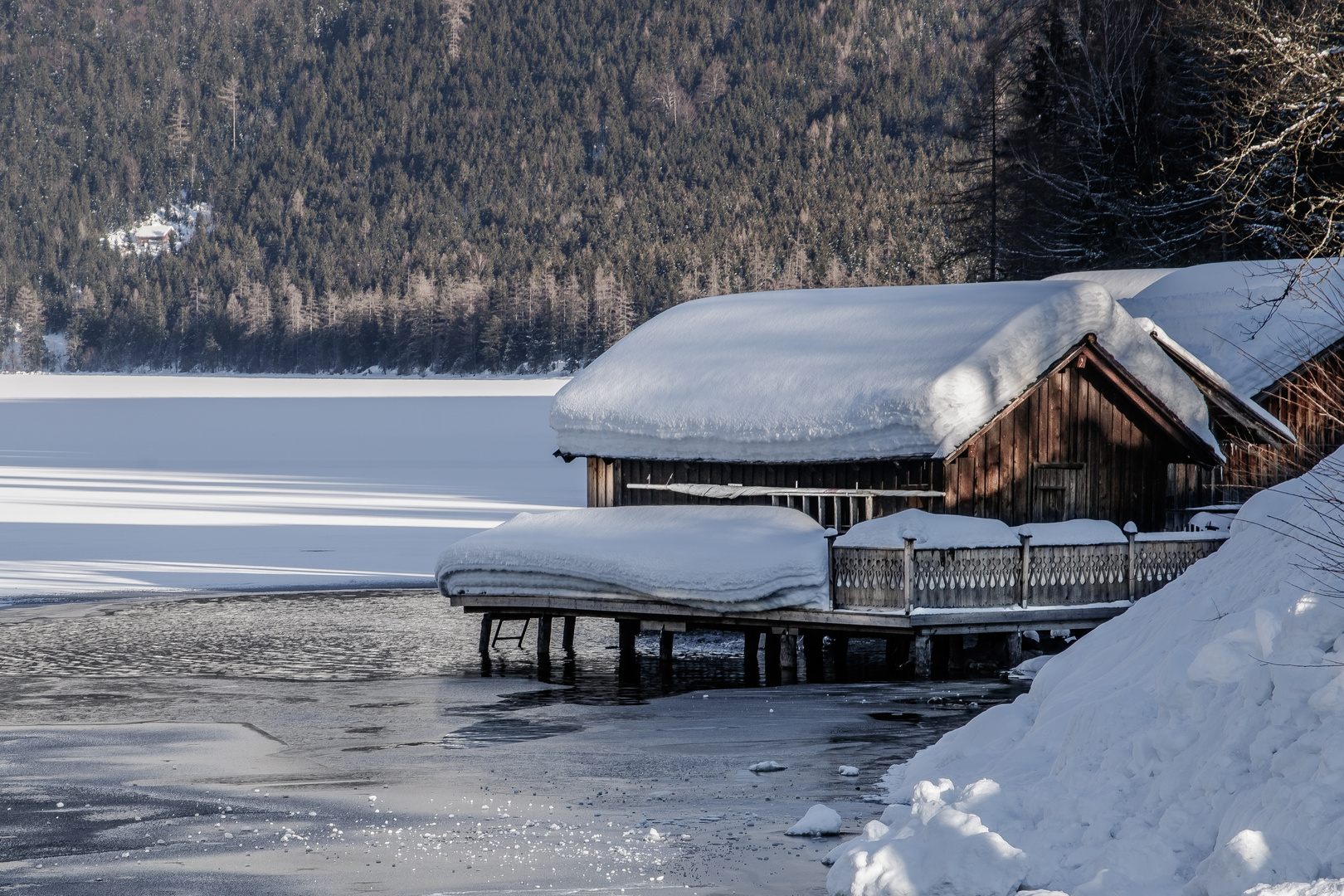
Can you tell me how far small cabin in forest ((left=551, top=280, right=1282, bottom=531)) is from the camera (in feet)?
82.3

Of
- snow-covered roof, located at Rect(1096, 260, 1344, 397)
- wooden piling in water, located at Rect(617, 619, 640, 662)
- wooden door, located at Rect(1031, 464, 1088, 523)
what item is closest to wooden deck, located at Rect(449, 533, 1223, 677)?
wooden piling in water, located at Rect(617, 619, 640, 662)

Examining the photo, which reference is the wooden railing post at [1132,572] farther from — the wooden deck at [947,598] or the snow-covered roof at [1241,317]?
the snow-covered roof at [1241,317]

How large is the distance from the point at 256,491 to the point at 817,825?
41.2 metres

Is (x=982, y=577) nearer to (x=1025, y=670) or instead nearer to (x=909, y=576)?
(x=909, y=576)

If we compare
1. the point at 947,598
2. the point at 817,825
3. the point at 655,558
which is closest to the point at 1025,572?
the point at 947,598

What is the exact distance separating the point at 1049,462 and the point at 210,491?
32.8 metres

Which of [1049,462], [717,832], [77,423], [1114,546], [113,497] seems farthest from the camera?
[77,423]

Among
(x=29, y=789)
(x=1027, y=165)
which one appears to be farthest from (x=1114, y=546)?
(x=1027, y=165)

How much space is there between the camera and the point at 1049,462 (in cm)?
2639

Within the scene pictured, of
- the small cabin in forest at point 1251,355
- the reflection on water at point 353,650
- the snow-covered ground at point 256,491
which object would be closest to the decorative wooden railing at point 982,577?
the reflection on water at point 353,650

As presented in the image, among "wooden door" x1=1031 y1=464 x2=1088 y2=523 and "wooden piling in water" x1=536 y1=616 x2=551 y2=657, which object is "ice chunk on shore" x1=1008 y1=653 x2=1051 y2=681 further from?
"wooden piling in water" x1=536 y1=616 x2=551 y2=657

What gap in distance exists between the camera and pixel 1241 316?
33.8 meters

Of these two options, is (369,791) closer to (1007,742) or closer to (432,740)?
(432,740)

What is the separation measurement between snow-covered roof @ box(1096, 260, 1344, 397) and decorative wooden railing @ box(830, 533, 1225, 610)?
9.17 meters
